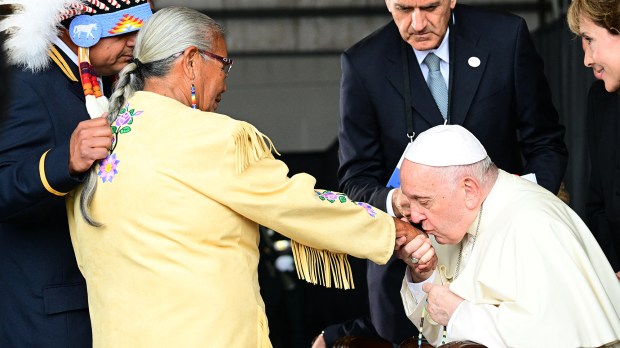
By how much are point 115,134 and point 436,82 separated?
171cm

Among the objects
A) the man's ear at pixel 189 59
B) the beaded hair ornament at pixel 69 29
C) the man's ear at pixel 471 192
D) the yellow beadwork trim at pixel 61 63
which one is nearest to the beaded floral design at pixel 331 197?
the man's ear at pixel 471 192

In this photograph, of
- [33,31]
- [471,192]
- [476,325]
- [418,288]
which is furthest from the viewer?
[418,288]

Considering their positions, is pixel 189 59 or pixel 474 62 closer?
pixel 189 59

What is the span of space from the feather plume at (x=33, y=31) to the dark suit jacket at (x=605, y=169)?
2.13m

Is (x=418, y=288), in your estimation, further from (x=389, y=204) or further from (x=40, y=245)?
(x=40, y=245)

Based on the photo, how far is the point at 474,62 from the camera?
442cm

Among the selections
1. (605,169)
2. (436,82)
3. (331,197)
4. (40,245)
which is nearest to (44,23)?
(40,245)

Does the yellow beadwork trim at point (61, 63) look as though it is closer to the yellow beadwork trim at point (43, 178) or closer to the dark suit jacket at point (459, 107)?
the yellow beadwork trim at point (43, 178)

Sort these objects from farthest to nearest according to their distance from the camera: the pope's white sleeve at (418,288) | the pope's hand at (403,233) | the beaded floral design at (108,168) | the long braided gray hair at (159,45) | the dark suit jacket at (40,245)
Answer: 1. the pope's white sleeve at (418,288)
2. the pope's hand at (403,233)
3. the dark suit jacket at (40,245)
4. the long braided gray hair at (159,45)
5. the beaded floral design at (108,168)

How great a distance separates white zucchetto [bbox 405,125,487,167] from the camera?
139 inches

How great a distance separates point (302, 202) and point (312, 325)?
5446 millimetres

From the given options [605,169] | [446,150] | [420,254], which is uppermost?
[446,150]

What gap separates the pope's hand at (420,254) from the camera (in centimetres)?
366

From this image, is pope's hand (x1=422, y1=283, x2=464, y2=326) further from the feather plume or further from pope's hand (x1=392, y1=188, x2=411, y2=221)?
the feather plume
